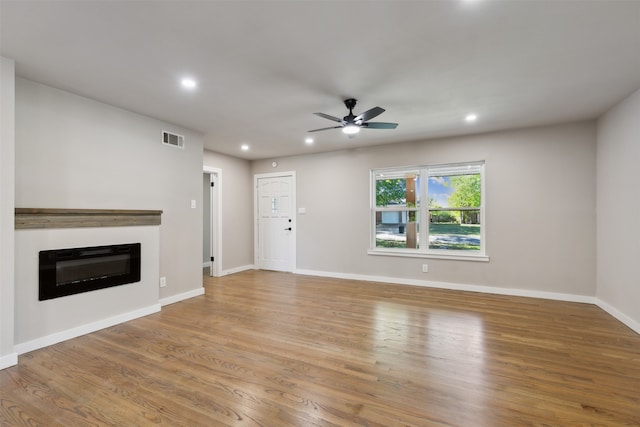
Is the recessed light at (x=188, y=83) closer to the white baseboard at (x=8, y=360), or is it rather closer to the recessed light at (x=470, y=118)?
the white baseboard at (x=8, y=360)

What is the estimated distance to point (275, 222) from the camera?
6633 millimetres

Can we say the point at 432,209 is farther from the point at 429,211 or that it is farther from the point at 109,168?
the point at 109,168

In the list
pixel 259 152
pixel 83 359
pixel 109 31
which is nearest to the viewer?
pixel 109 31

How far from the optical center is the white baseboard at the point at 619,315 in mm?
3165

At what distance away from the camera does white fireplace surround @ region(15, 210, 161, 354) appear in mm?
2713

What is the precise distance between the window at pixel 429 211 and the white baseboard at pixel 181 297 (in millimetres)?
3091

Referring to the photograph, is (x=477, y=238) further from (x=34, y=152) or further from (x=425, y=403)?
(x=34, y=152)

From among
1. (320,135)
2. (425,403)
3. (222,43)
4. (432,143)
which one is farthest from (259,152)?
(425,403)

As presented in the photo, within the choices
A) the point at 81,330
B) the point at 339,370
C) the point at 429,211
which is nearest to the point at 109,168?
the point at 81,330

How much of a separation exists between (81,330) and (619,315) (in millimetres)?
6116

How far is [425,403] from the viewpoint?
1.96m

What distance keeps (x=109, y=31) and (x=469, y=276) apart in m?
5.41

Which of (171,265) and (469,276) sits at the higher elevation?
(171,265)

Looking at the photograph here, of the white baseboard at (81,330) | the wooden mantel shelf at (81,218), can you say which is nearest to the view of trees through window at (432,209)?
the wooden mantel shelf at (81,218)
